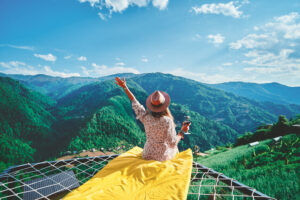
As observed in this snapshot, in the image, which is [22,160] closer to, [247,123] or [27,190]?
[27,190]

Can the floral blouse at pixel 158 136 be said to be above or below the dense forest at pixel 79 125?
above

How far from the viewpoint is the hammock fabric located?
1451 millimetres

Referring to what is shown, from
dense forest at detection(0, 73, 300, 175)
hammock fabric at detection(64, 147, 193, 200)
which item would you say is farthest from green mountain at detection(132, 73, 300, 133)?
hammock fabric at detection(64, 147, 193, 200)

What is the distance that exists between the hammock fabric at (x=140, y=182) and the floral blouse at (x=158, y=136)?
7.4 inches

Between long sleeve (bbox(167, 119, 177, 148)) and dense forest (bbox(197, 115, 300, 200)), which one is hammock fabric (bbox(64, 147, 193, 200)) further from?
dense forest (bbox(197, 115, 300, 200))

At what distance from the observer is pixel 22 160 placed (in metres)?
40.5

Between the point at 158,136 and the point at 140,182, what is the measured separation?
2.02ft

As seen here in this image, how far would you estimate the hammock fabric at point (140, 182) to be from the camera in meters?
1.45

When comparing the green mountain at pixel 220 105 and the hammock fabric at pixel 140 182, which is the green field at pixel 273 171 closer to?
the hammock fabric at pixel 140 182

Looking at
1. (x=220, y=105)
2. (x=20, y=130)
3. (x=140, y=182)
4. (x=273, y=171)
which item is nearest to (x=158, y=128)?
(x=140, y=182)

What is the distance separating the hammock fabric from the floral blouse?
19 centimetres

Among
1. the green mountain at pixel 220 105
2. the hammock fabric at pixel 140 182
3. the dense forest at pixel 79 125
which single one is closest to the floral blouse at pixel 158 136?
the hammock fabric at pixel 140 182

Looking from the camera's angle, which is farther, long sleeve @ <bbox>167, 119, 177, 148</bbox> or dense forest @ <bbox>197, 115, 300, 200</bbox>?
long sleeve @ <bbox>167, 119, 177, 148</bbox>

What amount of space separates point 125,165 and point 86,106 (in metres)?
108
